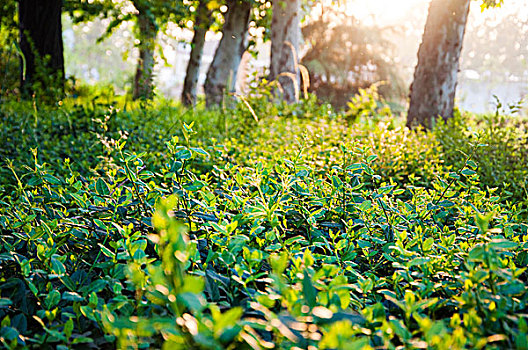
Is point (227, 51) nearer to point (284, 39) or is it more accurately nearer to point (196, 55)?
point (196, 55)

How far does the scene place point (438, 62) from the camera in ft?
21.6

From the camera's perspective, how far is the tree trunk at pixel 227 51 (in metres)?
11.5

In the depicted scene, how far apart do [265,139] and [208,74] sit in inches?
307

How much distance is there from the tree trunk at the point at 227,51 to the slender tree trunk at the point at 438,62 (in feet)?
18.9

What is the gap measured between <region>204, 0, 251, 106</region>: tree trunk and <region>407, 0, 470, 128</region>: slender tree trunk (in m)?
5.76

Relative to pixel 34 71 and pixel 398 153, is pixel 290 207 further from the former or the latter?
pixel 34 71

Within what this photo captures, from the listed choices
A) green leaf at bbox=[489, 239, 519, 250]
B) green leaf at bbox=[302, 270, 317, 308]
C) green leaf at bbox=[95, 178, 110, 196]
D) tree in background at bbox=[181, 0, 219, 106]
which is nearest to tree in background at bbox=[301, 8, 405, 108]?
tree in background at bbox=[181, 0, 219, 106]

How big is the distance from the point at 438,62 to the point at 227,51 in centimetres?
641

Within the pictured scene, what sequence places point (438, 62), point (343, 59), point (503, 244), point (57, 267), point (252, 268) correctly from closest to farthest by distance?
1. point (503, 244)
2. point (57, 267)
3. point (252, 268)
4. point (438, 62)
5. point (343, 59)

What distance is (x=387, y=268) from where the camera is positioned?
1734mm

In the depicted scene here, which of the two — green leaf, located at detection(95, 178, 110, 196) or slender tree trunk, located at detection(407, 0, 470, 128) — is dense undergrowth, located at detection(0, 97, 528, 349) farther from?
slender tree trunk, located at detection(407, 0, 470, 128)

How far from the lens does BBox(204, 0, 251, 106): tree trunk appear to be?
1152cm

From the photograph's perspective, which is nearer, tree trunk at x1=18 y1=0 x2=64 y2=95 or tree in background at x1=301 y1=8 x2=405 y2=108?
tree trunk at x1=18 y1=0 x2=64 y2=95

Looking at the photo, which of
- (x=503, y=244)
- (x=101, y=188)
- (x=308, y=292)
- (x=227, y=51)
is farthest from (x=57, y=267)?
(x=227, y=51)
